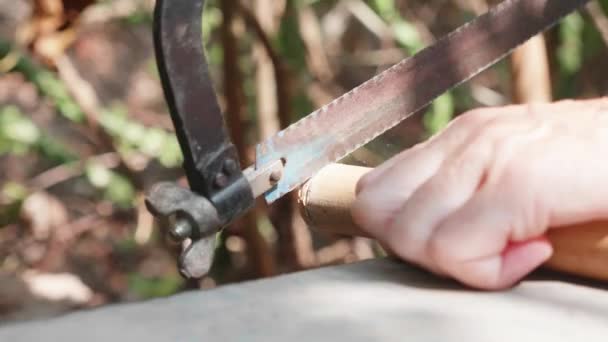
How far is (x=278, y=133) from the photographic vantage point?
75cm

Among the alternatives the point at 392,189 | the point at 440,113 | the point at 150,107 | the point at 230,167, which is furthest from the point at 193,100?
the point at 150,107

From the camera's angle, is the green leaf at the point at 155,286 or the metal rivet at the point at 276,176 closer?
the metal rivet at the point at 276,176

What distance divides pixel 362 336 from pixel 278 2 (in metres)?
1.68

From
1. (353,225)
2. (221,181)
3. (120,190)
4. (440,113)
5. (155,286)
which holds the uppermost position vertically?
(221,181)

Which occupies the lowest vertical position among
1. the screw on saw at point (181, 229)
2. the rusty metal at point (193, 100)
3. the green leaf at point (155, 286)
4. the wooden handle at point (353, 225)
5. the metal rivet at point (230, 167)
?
the green leaf at point (155, 286)

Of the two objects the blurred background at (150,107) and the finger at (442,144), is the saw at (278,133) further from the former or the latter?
the blurred background at (150,107)

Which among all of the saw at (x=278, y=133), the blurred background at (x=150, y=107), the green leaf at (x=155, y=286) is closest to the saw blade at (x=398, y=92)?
the saw at (x=278, y=133)

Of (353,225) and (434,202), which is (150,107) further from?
(434,202)

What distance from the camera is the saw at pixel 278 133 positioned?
2.05 feet

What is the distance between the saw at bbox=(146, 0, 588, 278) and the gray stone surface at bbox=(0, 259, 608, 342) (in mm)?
46

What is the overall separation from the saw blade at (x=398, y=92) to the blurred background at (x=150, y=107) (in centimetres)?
68

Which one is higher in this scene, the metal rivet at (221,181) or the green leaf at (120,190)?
the metal rivet at (221,181)

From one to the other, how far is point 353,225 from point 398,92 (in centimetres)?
15

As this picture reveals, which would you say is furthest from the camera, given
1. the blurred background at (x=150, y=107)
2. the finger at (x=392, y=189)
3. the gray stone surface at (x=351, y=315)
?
the blurred background at (x=150, y=107)
